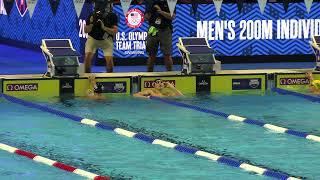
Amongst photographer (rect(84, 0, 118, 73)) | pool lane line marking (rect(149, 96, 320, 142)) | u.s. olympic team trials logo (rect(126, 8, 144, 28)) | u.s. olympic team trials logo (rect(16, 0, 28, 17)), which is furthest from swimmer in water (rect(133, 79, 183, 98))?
u.s. olympic team trials logo (rect(16, 0, 28, 17))

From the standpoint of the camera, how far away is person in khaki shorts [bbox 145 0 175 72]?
2012 centimetres

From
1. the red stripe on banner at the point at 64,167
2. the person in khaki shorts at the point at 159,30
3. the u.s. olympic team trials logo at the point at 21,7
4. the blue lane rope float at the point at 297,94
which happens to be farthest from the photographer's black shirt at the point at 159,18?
the red stripe on banner at the point at 64,167

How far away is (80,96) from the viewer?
60.8ft

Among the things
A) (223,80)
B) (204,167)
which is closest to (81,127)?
(204,167)

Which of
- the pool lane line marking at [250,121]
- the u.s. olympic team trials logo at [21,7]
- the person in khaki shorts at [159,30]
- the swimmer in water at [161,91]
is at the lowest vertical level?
the pool lane line marking at [250,121]

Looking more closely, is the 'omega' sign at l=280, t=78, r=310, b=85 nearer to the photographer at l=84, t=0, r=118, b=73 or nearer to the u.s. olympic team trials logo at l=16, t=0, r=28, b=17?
the photographer at l=84, t=0, r=118, b=73

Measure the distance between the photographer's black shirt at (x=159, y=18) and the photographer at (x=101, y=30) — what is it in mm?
832

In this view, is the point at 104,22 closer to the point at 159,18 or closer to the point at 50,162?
the point at 159,18

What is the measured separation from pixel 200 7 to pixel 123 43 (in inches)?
71.2

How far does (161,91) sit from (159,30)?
2.06 metres

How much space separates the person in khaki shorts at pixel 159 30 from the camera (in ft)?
66.0

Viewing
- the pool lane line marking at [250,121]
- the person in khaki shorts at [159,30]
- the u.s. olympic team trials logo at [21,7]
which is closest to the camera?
the pool lane line marking at [250,121]

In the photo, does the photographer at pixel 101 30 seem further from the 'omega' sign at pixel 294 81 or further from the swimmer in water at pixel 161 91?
the 'omega' sign at pixel 294 81

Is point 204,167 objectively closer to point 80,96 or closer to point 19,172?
point 19,172
